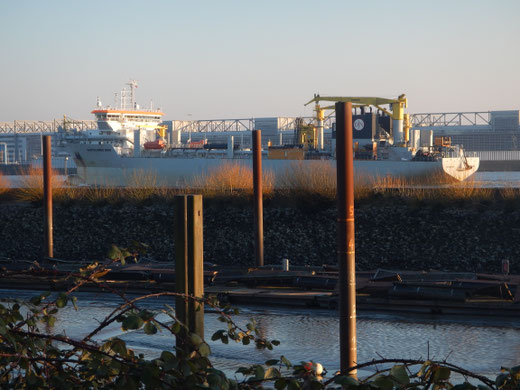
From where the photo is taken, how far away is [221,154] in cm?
5403

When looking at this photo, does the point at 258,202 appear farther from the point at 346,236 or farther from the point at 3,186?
the point at 3,186

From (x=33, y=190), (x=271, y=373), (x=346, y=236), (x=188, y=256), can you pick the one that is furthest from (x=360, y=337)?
(x=33, y=190)

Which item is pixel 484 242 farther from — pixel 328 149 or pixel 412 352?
pixel 328 149

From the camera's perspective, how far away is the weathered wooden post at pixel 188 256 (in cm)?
646

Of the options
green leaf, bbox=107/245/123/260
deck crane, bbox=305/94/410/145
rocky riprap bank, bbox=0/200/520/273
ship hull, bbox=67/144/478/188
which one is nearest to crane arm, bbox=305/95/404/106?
deck crane, bbox=305/94/410/145

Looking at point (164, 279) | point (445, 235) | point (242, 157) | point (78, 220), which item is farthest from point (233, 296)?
point (242, 157)

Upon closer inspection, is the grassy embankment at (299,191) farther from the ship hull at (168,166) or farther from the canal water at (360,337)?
the ship hull at (168,166)

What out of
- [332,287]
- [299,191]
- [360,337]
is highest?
[299,191]

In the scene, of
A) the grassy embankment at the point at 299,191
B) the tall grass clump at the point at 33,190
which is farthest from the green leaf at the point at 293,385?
the tall grass clump at the point at 33,190

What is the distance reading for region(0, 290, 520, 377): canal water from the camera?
34.6 feet

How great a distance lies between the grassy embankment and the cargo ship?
15256mm

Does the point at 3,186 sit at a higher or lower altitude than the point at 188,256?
higher

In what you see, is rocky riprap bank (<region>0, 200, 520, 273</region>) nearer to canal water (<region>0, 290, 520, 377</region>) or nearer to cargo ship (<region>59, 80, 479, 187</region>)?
canal water (<region>0, 290, 520, 377</region>)

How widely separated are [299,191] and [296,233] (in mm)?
1951
